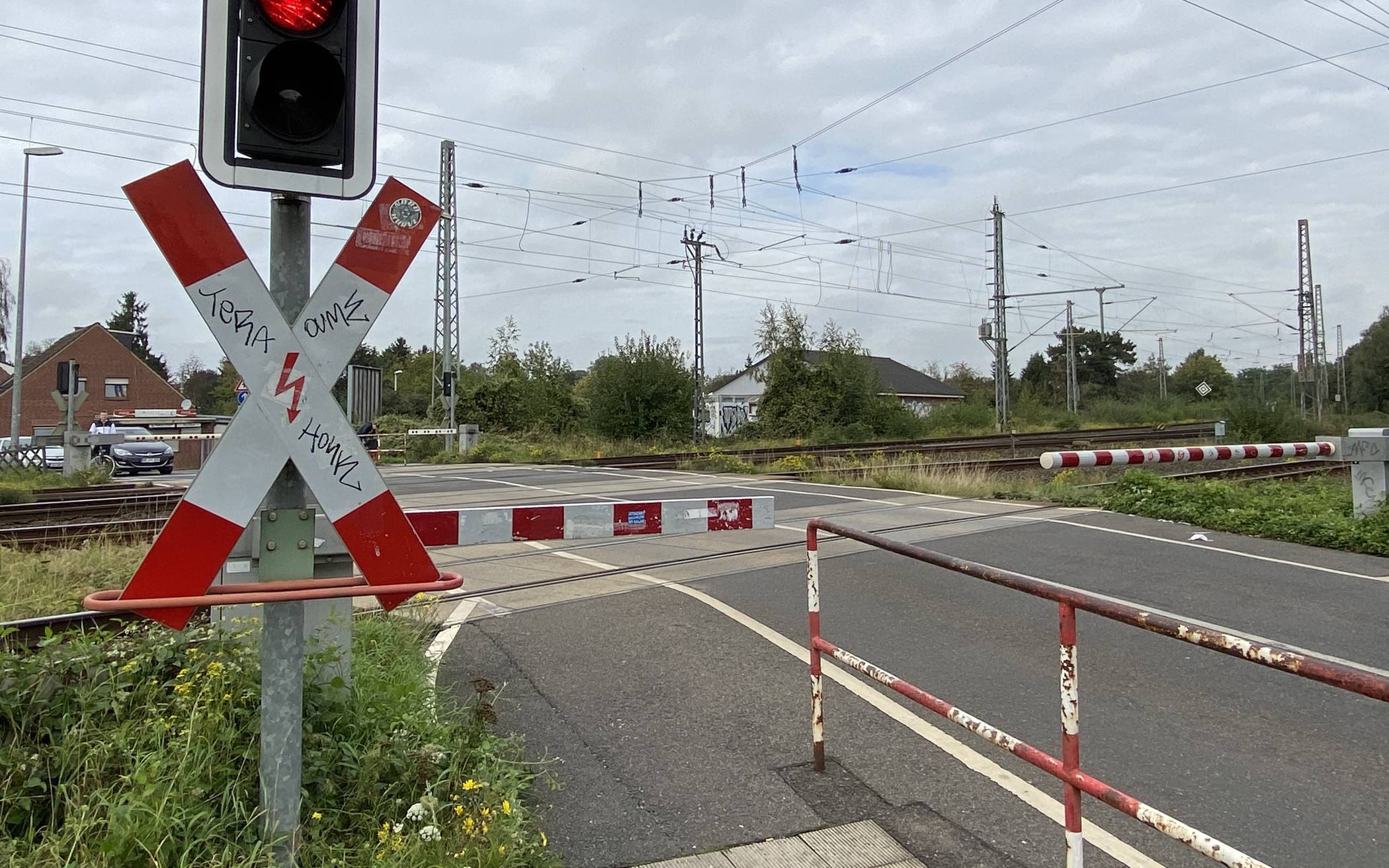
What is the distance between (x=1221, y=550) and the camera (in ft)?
31.9

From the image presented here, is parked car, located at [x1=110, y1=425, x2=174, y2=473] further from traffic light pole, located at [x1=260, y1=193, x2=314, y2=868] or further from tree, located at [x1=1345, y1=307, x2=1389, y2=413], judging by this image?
tree, located at [x1=1345, y1=307, x2=1389, y2=413]

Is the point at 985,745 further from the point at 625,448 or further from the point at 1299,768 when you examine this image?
the point at 625,448

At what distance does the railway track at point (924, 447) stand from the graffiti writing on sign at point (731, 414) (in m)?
18.3

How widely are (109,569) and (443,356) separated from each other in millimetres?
25567

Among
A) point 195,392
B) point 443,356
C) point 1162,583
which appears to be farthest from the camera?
point 195,392

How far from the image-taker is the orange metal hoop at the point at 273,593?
2377 mm

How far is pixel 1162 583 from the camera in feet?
26.6

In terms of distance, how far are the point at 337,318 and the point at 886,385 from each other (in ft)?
161

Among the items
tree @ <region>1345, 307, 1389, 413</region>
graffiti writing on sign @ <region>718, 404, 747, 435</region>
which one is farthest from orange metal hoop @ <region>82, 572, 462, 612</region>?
tree @ <region>1345, 307, 1389, 413</region>

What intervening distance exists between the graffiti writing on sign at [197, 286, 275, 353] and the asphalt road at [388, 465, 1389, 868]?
2.06 metres

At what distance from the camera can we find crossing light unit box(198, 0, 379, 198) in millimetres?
2594

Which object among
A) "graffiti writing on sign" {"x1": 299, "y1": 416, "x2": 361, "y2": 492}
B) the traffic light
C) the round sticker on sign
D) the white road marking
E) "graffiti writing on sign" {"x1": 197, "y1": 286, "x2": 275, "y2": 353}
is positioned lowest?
the white road marking

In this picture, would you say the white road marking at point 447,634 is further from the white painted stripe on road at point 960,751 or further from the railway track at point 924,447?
the railway track at point 924,447

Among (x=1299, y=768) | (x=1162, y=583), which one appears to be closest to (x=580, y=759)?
(x=1299, y=768)
